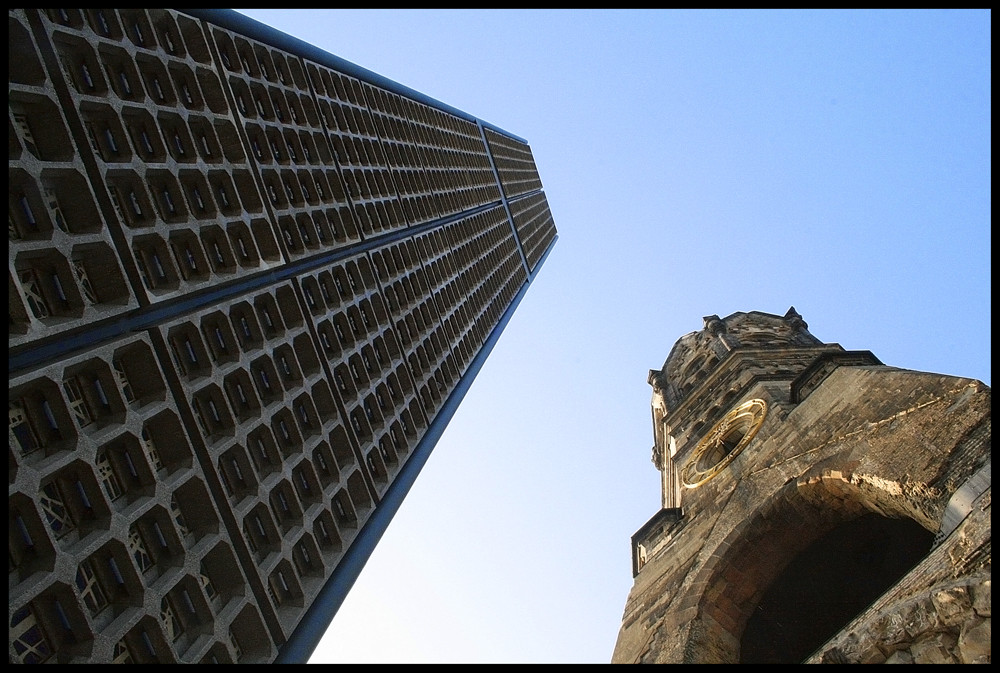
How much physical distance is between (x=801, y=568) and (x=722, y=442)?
7022mm

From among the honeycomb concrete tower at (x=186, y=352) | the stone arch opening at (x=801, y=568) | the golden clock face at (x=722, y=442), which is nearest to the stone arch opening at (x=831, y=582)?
the stone arch opening at (x=801, y=568)

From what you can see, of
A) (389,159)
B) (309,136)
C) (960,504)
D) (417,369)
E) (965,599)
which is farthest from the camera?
(389,159)

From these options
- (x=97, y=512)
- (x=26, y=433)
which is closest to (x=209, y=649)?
(x=97, y=512)

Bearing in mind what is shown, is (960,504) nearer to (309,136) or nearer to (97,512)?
(97,512)

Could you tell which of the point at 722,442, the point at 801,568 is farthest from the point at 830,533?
the point at 722,442

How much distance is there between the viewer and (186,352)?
1245 centimetres

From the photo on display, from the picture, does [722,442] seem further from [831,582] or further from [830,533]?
[830,533]

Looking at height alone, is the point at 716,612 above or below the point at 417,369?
below

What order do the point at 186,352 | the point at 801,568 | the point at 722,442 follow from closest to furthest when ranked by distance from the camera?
the point at 186,352 → the point at 801,568 → the point at 722,442

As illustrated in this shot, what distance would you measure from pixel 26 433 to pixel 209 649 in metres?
3.90

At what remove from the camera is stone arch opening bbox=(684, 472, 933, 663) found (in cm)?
1791

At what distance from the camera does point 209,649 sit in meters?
10.4

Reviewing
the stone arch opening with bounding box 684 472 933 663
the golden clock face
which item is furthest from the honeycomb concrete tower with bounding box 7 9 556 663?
the golden clock face

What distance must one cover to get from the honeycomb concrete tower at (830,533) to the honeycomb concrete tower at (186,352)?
7856 millimetres
